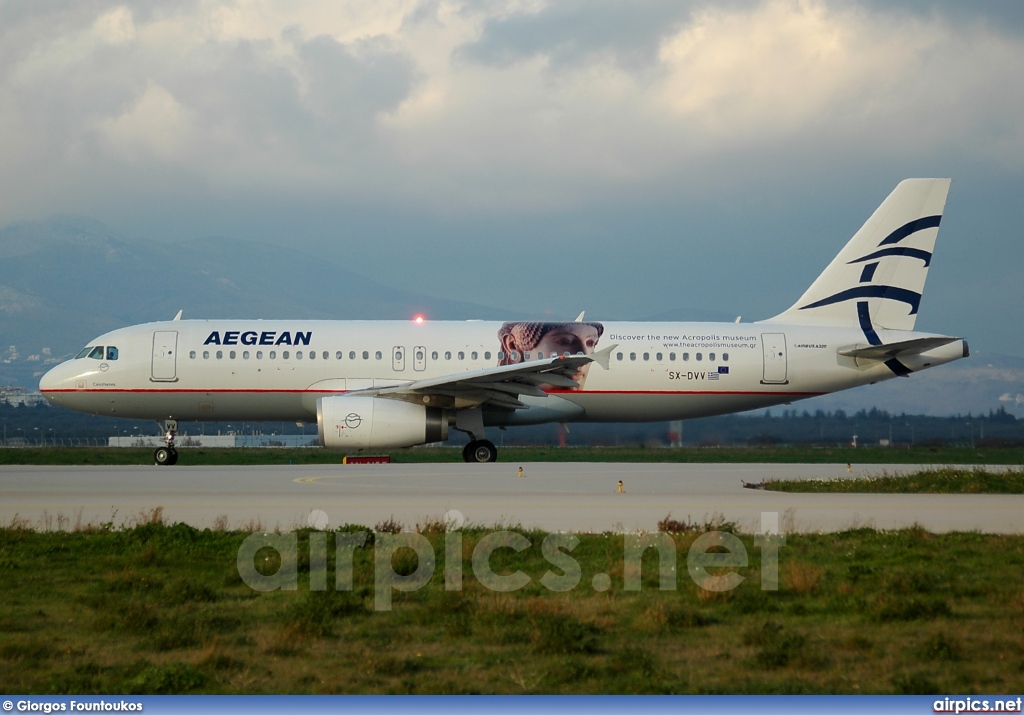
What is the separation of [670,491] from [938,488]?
5585mm

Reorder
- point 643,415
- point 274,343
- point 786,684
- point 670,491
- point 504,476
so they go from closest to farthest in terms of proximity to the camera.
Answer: point 786,684 → point 670,491 → point 504,476 → point 274,343 → point 643,415

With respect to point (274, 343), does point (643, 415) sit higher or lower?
lower

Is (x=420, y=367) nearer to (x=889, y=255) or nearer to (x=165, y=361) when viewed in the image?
(x=165, y=361)

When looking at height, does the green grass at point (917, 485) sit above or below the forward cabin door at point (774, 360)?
below

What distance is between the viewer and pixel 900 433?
51.5 m

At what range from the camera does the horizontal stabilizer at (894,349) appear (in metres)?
30.7

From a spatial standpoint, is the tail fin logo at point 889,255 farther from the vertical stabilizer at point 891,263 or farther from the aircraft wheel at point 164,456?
the aircraft wheel at point 164,456

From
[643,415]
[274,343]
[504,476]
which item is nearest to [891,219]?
[643,415]

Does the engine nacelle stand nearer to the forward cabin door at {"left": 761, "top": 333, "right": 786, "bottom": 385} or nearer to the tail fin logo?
the forward cabin door at {"left": 761, "top": 333, "right": 786, "bottom": 385}

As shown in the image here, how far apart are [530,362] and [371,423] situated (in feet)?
14.5

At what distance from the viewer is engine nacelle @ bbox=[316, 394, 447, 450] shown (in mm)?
27469

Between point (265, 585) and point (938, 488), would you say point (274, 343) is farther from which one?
point (265, 585)

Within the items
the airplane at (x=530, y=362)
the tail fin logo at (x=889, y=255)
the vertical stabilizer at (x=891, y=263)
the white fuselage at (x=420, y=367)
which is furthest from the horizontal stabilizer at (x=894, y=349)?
the tail fin logo at (x=889, y=255)

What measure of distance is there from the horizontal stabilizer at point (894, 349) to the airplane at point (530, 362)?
6 cm
